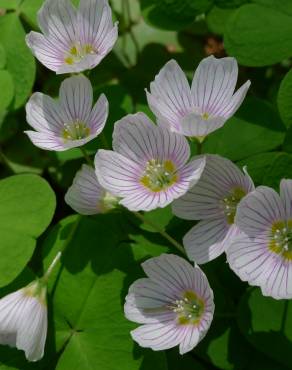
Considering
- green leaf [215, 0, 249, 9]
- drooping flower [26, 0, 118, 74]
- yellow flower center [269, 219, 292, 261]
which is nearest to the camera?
yellow flower center [269, 219, 292, 261]

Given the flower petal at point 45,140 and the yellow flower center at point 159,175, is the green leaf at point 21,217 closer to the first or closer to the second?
the flower petal at point 45,140

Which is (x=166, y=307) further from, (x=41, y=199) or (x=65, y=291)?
(x=41, y=199)

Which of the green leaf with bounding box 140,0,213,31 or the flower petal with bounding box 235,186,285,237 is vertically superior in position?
the green leaf with bounding box 140,0,213,31

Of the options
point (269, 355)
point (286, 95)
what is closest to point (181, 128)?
Result: point (286, 95)

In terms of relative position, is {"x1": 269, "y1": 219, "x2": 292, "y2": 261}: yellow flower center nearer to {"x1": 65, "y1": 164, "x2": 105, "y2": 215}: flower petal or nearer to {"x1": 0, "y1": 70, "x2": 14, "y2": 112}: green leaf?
{"x1": 65, "y1": 164, "x2": 105, "y2": 215}: flower petal

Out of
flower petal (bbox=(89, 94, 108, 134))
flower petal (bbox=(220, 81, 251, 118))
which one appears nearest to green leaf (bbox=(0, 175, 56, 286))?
flower petal (bbox=(89, 94, 108, 134))

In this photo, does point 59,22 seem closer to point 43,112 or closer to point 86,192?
point 43,112

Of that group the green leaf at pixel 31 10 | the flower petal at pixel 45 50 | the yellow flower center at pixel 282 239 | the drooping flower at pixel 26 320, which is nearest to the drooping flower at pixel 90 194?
the drooping flower at pixel 26 320
